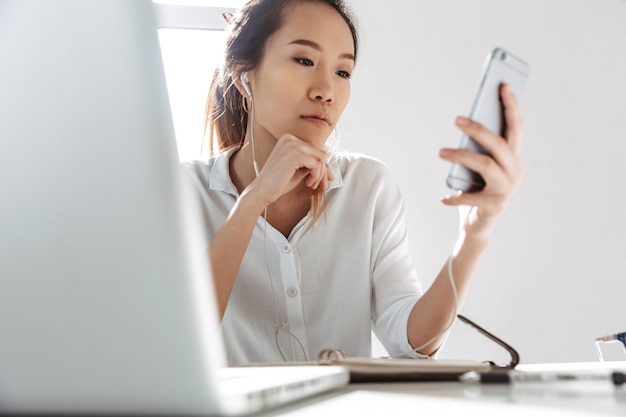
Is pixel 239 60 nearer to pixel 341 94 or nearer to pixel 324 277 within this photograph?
pixel 341 94

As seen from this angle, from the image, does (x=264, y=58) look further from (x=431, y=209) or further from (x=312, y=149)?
(x=431, y=209)

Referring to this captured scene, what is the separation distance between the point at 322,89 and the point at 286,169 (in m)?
0.29

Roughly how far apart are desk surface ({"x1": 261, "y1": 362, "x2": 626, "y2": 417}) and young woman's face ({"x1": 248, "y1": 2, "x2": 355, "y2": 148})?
1.02 m

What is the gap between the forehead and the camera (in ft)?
5.39

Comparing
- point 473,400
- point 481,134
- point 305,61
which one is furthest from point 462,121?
point 305,61

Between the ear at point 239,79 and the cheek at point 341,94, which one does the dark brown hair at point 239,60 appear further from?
the cheek at point 341,94

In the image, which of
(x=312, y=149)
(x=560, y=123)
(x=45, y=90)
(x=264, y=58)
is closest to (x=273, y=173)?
(x=312, y=149)

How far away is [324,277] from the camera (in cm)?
159

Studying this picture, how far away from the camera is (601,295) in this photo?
3271 mm

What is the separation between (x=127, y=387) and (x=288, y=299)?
120 cm

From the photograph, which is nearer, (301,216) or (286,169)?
(286,169)

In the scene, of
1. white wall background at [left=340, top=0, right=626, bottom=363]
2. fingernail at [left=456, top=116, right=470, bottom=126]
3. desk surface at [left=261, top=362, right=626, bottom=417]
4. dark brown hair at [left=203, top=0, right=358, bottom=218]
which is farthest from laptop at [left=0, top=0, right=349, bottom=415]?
white wall background at [left=340, top=0, right=626, bottom=363]

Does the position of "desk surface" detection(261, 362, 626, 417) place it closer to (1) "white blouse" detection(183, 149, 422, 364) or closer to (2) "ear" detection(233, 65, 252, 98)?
(1) "white blouse" detection(183, 149, 422, 364)

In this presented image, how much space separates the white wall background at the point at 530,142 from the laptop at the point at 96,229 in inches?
115
